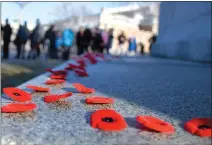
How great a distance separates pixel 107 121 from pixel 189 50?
10139 millimetres

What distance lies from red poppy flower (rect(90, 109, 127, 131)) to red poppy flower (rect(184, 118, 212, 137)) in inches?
16.8

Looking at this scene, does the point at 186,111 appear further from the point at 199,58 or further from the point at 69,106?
the point at 199,58

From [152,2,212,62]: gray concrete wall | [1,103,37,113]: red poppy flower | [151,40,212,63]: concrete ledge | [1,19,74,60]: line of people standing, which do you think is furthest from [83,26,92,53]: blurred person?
[1,103,37,113]: red poppy flower

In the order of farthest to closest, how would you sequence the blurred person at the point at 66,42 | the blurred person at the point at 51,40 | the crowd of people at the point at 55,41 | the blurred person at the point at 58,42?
the blurred person at the point at 58,42 → the blurred person at the point at 51,40 → the blurred person at the point at 66,42 → the crowd of people at the point at 55,41

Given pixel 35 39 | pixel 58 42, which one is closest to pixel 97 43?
pixel 58 42

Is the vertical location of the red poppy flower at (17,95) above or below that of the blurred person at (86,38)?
above

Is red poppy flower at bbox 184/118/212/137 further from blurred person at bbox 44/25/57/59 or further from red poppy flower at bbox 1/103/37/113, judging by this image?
blurred person at bbox 44/25/57/59

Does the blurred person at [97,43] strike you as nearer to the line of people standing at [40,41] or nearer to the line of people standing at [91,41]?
the line of people standing at [91,41]

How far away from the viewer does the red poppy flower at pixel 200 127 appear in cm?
233

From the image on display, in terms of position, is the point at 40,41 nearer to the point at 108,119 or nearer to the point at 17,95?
the point at 17,95

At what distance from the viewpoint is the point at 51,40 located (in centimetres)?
1742

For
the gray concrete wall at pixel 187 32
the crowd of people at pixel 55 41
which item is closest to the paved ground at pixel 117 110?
the gray concrete wall at pixel 187 32

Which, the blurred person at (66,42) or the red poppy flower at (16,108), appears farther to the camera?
the blurred person at (66,42)

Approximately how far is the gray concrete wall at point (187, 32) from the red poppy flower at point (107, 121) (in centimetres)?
839
